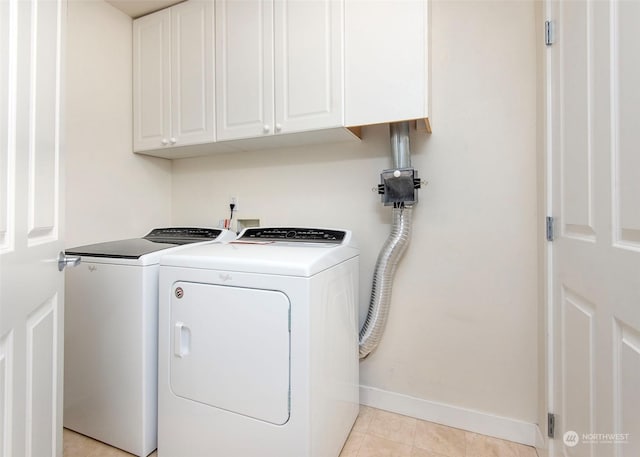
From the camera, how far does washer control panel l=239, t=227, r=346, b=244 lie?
5.37 feet

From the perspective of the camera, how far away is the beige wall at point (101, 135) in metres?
1.76

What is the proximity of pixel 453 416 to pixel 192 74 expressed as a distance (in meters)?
2.50

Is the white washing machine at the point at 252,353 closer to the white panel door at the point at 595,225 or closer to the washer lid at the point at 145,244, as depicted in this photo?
the washer lid at the point at 145,244

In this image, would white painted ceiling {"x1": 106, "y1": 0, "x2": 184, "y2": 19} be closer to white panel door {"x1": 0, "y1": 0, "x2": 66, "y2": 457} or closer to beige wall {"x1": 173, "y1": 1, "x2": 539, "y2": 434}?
white panel door {"x1": 0, "y1": 0, "x2": 66, "y2": 457}

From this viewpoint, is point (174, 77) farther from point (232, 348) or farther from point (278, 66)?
point (232, 348)

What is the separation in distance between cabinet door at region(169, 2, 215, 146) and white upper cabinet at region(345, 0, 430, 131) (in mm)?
882

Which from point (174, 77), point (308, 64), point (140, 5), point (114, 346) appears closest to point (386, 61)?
point (308, 64)

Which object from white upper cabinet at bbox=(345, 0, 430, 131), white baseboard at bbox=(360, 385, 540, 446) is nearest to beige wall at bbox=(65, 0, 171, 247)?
white upper cabinet at bbox=(345, 0, 430, 131)

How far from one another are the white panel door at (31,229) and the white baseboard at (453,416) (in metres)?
1.47

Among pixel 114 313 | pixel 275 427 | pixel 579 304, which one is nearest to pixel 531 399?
pixel 579 304

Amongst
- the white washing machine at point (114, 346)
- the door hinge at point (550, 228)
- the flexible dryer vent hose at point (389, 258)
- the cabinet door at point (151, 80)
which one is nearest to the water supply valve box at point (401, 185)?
the flexible dryer vent hose at point (389, 258)

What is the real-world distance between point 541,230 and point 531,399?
85cm

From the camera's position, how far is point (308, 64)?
1551 millimetres

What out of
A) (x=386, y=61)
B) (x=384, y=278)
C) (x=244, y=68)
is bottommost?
(x=384, y=278)
